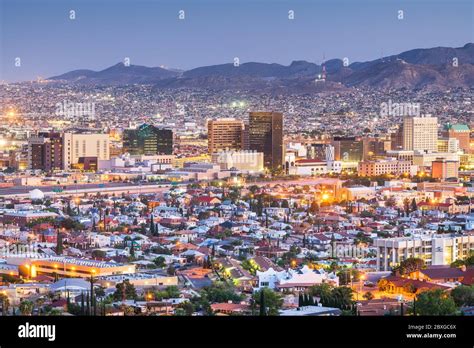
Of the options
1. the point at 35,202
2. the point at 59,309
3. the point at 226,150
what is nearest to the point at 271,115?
the point at 226,150

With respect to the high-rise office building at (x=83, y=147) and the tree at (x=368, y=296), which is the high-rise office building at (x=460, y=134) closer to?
the high-rise office building at (x=83, y=147)

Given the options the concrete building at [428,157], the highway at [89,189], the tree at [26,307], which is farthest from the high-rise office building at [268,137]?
the tree at [26,307]

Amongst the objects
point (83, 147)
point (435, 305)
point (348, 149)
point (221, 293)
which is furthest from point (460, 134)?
point (435, 305)

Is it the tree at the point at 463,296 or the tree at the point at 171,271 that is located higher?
the tree at the point at 463,296

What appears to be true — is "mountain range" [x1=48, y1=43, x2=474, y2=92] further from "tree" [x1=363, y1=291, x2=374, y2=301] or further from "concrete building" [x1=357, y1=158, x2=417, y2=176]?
"tree" [x1=363, y1=291, x2=374, y2=301]

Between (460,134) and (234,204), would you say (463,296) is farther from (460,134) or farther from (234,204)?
(460,134)

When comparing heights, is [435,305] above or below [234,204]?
above

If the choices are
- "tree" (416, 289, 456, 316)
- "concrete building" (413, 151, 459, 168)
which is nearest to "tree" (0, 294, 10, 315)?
"tree" (416, 289, 456, 316)
